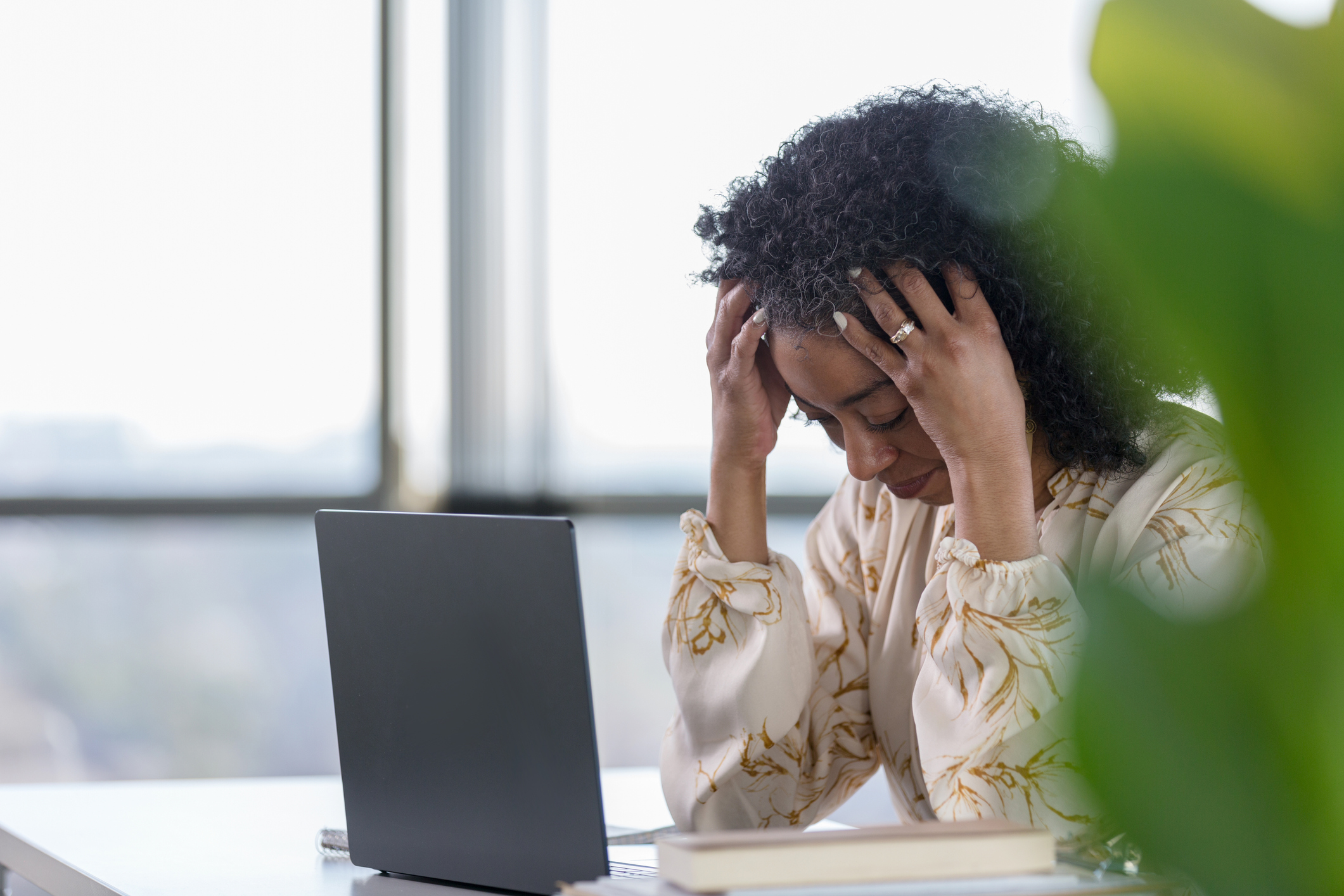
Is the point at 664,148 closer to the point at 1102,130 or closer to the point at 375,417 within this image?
the point at 375,417

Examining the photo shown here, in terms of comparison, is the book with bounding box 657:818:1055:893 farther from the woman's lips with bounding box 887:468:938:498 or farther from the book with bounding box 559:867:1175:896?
the woman's lips with bounding box 887:468:938:498

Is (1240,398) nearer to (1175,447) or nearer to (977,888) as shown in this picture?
(977,888)

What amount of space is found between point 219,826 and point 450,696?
1.66 feet

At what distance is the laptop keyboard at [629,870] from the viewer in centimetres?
95

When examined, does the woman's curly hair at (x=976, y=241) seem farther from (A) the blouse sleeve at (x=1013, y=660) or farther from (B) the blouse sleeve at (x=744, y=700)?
(B) the blouse sleeve at (x=744, y=700)

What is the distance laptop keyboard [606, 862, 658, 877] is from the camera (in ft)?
3.12

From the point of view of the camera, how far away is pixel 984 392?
1.03 meters

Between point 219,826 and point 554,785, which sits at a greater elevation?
point 554,785

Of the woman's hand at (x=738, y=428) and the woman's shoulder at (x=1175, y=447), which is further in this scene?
the woman's hand at (x=738, y=428)

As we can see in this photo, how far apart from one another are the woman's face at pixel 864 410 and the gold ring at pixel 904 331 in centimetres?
4

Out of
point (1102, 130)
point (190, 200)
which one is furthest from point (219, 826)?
point (190, 200)

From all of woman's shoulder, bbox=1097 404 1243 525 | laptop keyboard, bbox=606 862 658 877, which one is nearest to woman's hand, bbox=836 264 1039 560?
woman's shoulder, bbox=1097 404 1243 525

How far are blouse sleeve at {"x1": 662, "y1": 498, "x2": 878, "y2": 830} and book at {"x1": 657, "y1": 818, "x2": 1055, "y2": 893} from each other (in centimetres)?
58

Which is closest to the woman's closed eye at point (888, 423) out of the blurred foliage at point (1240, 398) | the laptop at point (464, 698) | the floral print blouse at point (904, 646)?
the floral print blouse at point (904, 646)
